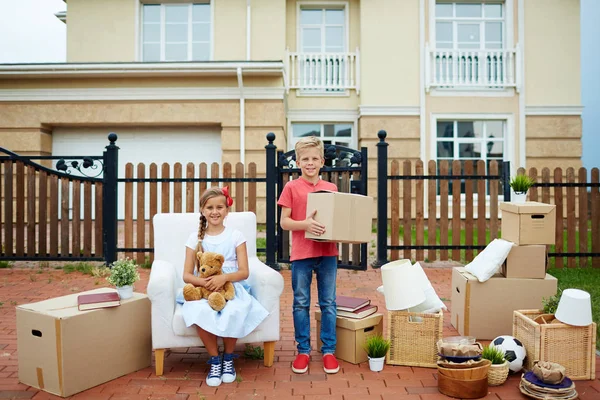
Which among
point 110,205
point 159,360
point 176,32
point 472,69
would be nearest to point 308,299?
point 159,360

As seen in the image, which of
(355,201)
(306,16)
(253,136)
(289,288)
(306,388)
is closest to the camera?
(306,388)

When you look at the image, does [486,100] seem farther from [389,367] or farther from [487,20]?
[389,367]

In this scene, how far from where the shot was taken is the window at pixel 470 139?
12.8m

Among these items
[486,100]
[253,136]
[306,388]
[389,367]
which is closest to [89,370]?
[306,388]

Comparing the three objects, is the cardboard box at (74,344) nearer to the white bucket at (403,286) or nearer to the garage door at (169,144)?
the white bucket at (403,286)

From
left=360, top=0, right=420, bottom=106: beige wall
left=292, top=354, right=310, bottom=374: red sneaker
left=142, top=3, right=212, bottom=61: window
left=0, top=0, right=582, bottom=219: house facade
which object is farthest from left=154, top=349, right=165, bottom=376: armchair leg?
left=142, top=3, right=212, bottom=61: window

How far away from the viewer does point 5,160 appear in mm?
7418

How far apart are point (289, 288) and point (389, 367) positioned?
275 centimetres

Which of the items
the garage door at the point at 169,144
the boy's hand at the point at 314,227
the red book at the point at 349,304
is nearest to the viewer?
the boy's hand at the point at 314,227

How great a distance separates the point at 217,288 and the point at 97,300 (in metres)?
0.81

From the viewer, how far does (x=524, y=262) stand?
4.27 metres

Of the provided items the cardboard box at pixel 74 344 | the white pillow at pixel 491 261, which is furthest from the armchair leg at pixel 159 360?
the white pillow at pixel 491 261

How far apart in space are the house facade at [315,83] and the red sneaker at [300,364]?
8387mm

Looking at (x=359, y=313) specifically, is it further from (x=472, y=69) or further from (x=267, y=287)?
(x=472, y=69)
